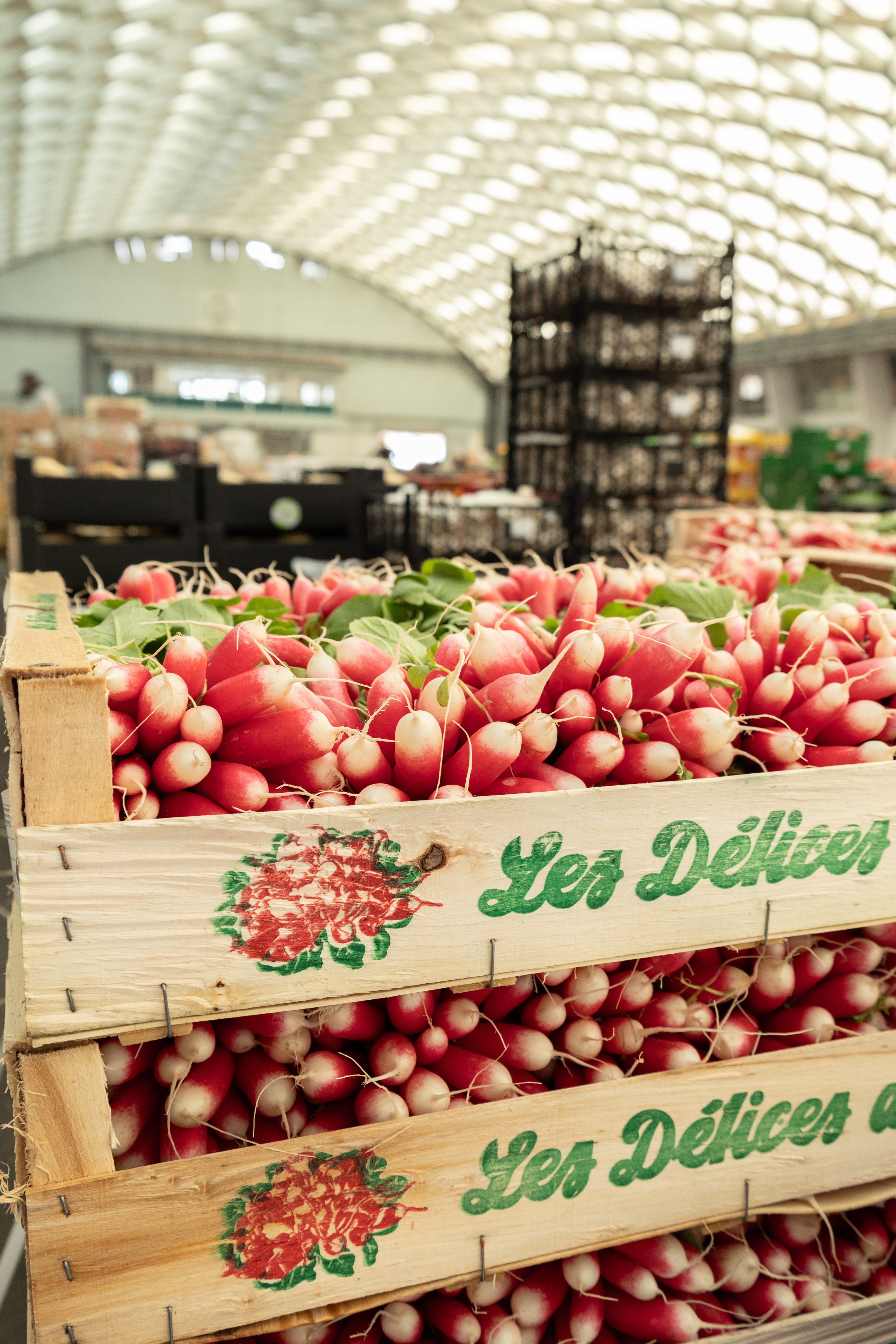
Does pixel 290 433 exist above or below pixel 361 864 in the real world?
above

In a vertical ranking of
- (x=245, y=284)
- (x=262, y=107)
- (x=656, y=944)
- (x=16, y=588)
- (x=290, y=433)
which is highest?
(x=262, y=107)

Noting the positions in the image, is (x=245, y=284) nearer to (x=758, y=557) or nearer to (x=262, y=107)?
(x=262, y=107)

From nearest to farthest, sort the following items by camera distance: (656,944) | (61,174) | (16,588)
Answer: (656,944), (16,588), (61,174)

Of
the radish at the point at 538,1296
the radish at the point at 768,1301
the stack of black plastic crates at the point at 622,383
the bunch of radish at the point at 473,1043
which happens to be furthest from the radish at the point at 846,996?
the stack of black plastic crates at the point at 622,383

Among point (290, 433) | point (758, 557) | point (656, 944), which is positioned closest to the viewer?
point (656, 944)

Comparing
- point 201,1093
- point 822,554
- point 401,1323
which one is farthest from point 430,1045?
point 822,554

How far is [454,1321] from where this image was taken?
1.11 m

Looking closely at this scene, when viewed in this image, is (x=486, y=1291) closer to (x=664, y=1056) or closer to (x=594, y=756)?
(x=664, y=1056)

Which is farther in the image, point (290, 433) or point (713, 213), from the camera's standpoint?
point (290, 433)

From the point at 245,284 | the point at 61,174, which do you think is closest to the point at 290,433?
the point at 245,284

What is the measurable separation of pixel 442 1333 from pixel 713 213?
70.8 feet

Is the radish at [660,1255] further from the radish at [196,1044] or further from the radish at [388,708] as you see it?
the radish at [388,708]

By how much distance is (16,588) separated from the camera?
1289 mm

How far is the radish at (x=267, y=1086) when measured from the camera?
989 millimetres
